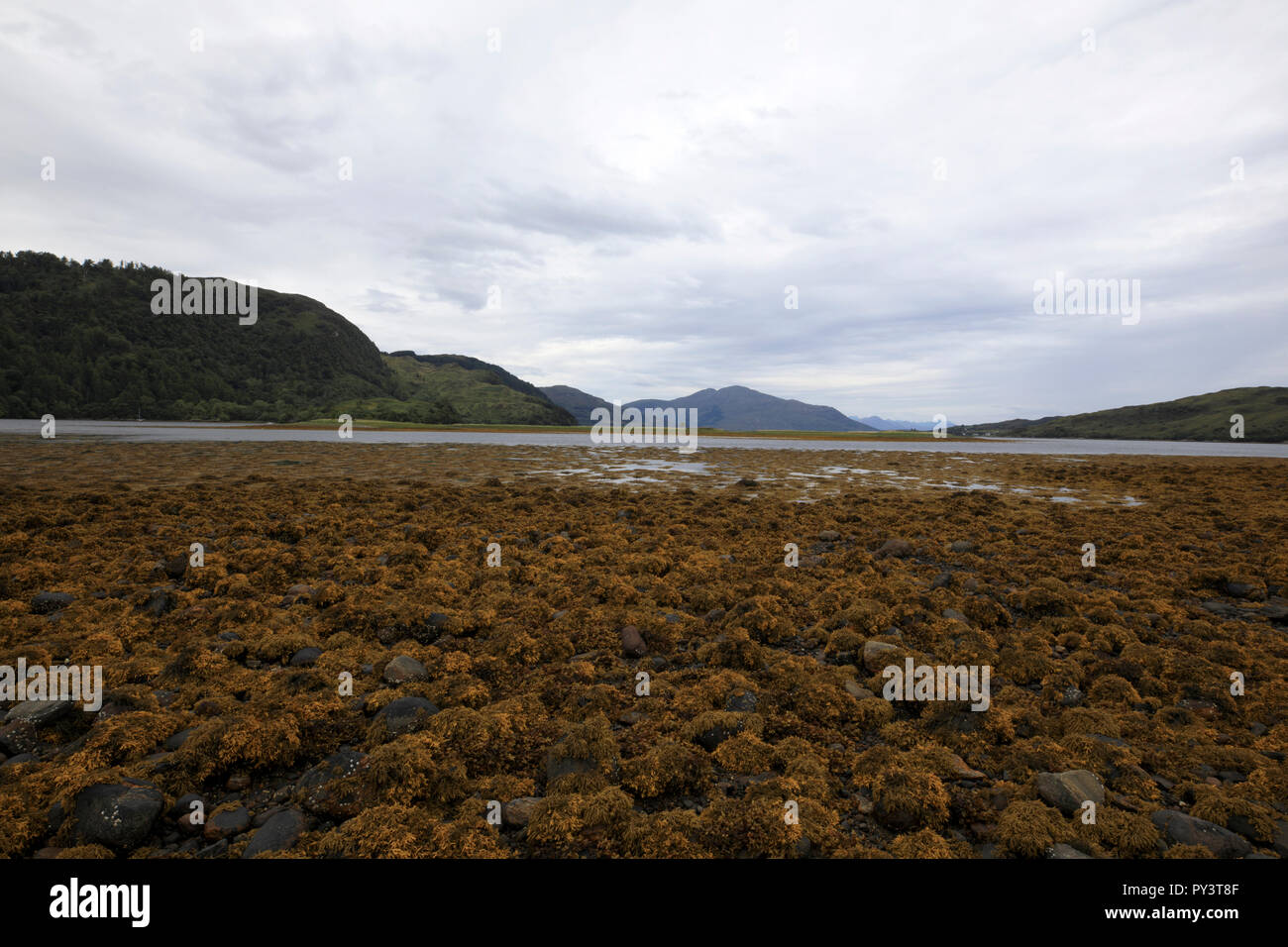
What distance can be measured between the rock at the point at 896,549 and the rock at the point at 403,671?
13729 millimetres

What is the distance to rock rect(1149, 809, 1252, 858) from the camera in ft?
16.9

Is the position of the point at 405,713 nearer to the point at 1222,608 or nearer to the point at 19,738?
the point at 19,738

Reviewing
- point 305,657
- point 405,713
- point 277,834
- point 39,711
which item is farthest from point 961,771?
point 39,711

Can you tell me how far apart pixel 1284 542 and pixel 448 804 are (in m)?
26.9

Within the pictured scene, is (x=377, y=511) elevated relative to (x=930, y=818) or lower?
elevated

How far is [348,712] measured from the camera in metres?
7.68

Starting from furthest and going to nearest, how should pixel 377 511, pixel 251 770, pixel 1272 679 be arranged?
pixel 377 511, pixel 1272 679, pixel 251 770

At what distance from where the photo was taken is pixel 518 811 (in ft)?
18.7

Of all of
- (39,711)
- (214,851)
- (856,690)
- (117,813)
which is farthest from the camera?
(856,690)

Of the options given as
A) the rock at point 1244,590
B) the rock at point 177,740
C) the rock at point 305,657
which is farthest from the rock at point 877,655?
the rock at point 1244,590

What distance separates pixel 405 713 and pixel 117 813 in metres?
2.89

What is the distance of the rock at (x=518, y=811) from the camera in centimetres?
563
